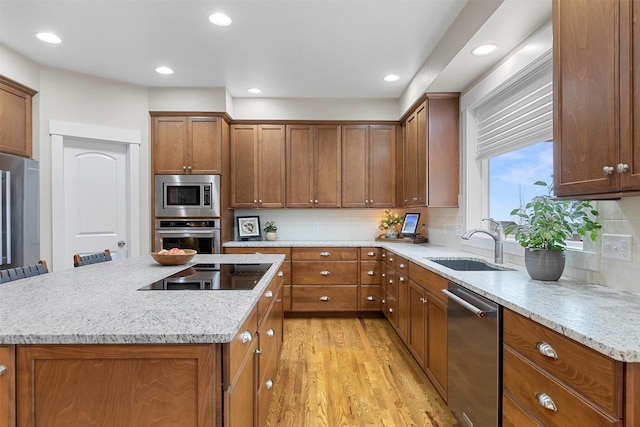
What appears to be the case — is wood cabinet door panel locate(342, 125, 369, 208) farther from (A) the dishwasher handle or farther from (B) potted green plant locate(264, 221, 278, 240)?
(A) the dishwasher handle

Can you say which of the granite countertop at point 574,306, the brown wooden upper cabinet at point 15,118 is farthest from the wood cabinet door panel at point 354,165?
the brown wooden upper cabinet at point 15,118

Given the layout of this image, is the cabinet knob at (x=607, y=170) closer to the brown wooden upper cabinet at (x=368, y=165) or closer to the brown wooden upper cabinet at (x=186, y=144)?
the brown wooden upper cabinet at (x=368, y=165)

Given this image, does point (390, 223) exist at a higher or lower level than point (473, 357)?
higher

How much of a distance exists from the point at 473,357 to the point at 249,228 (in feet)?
10.9

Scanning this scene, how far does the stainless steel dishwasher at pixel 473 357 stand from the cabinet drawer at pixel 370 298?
2033 mm

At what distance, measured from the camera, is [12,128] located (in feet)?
10.2

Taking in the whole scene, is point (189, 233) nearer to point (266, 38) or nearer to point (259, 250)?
point (259, 250)

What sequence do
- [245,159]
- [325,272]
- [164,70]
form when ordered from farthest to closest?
[245,159]
[325,272]
[164,70]

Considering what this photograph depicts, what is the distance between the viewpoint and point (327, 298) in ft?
13.3

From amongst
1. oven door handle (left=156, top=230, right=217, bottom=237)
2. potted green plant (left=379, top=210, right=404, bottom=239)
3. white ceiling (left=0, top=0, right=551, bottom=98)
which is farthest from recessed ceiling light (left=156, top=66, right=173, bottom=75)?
potted green plant (left=379, top=210, right=404, bottom=239)

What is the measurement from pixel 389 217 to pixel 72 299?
3.75 meters

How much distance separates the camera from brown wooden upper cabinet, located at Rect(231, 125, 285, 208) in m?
4.35

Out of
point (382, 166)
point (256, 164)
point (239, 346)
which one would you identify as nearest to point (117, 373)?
point (239, 346)

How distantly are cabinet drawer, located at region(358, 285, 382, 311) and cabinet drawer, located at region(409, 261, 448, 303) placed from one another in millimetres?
1259
